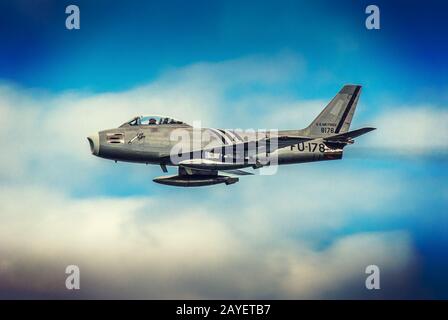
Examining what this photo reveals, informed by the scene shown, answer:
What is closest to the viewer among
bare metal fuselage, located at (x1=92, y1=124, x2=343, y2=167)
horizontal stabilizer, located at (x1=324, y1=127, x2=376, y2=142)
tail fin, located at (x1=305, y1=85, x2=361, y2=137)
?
horizontal stabilizer, located at (x1=324, y1=127, x2=376, y2=142)

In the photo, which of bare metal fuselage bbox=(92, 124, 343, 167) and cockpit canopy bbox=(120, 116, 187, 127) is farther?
cockpit canopy bbox=(120, 116, 187, 127)

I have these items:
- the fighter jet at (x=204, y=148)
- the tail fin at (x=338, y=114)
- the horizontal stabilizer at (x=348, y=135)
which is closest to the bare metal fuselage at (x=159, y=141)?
the fighter jet at (x=204, y=148)

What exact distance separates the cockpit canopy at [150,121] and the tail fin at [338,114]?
33.4 feet

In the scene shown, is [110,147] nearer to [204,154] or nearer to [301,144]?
[204,154]

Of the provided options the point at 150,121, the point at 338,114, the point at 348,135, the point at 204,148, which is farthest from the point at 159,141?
the point at 338,114

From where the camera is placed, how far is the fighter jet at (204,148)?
67.6 metres

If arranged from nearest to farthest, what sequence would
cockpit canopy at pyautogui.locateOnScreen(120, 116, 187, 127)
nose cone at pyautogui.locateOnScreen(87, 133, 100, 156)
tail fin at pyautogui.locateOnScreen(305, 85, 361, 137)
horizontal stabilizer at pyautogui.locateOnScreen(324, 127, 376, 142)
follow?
horizontal stabilizer at pyautogui.locateOnScreen(324, 127, 376, 142) < nose cone at pyautogui.locateOnScreen(87, 133, 100, 156) < cockpit canopy at pyautogui.locateOnScreen(120, 116, 187, 127) < tail fin at pyautogui.locateOnScreen(305, 85, 361, 137)

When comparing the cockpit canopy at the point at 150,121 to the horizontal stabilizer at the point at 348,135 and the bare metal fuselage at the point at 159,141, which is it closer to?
the bare metal fuselage at the point at 159,141

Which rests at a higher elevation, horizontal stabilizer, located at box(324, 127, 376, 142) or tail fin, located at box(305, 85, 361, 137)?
tail fin, located at box(305, 85, 361, 137)

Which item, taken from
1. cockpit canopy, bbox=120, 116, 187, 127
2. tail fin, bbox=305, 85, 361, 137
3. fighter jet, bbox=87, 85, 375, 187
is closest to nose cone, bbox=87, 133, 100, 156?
fighter jet, bbox=87, 85, 375, 187

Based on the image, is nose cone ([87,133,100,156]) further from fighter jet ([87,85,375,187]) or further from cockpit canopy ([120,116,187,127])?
cockpit canopy ([120,116,187,127])

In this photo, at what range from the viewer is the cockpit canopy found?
68.4 metres

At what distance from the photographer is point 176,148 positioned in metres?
68.1
